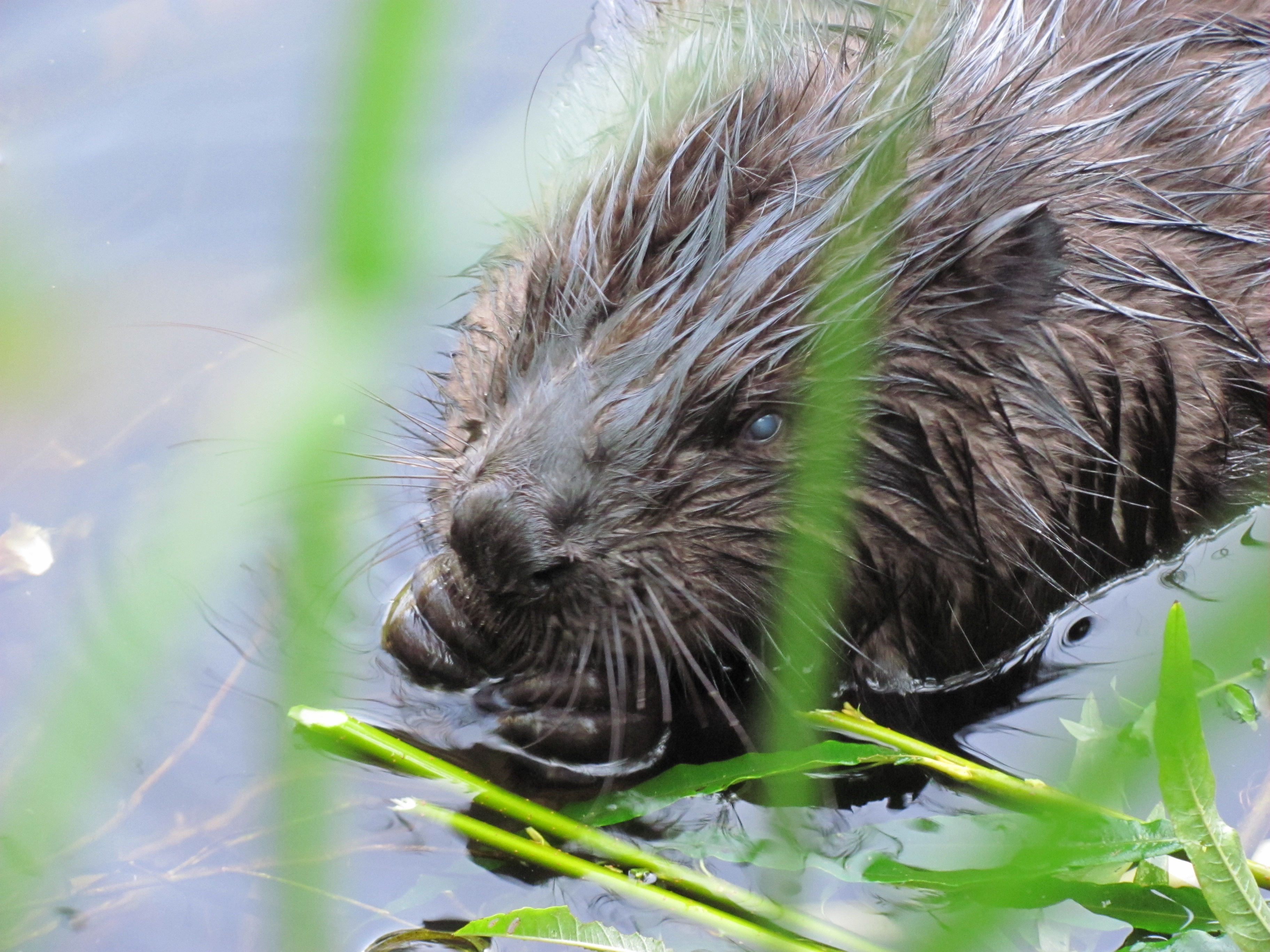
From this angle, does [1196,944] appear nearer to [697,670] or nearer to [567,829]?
[697,670]

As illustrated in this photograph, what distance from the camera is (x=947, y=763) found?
2066mm

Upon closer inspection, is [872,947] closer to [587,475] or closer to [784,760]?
[784,760]

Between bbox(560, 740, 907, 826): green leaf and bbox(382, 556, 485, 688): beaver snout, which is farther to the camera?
A: bbox(382, 556, 485, 688): beaver snout

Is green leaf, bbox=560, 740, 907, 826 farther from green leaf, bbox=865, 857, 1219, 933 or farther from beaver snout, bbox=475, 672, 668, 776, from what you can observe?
green leaf, bbox=865, 857, 1219, 933

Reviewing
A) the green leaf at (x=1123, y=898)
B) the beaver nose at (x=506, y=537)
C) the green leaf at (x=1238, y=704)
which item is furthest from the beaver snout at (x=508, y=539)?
the green leaf at (x=1238, y=704)

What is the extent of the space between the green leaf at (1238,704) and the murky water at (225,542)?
0.03 metres

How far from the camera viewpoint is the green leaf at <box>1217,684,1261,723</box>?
7.32ft

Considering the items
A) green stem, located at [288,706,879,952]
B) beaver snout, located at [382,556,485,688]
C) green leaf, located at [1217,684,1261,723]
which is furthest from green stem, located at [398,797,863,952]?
green leaf, located at [1217,684,1261,723]

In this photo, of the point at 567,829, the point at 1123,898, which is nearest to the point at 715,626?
the point at 567,829

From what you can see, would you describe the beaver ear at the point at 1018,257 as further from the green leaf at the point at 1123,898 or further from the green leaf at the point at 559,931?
the green leaf at the point at 559,931

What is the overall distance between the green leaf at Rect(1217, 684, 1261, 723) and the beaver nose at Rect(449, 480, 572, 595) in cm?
122

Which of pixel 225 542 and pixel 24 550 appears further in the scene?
pixel 24 550

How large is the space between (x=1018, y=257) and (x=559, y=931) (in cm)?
119

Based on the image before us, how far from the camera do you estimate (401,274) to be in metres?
0.49
